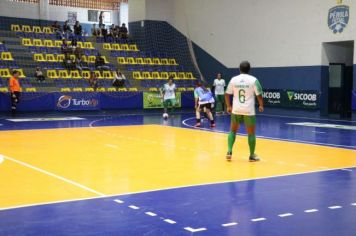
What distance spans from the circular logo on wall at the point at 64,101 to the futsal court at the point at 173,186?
1032 centimetres

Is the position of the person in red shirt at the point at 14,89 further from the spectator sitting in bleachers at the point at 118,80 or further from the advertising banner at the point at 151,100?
the advertising banner at the point at 151,100

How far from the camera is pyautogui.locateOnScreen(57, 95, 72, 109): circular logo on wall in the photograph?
24578 millimetres

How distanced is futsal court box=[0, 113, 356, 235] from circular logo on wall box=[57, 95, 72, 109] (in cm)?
1032

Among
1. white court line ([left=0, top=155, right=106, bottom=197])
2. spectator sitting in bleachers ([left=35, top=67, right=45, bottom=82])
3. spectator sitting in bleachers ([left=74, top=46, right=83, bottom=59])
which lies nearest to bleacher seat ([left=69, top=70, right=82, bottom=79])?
spectator sitting in bleachers ([left=74, top=46, right=83, bottom=59])

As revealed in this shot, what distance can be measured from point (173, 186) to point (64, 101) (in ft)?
58.8

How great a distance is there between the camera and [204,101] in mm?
18000

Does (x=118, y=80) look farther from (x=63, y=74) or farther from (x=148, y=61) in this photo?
(x=148, y=61)

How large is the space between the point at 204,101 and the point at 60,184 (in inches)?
419

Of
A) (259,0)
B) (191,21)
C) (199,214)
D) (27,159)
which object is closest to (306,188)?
(199,214)

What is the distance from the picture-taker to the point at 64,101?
24.7 metres

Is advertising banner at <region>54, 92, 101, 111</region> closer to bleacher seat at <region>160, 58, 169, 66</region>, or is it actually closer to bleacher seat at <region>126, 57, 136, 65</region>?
bleacher seat at <region>126, 57, 136, 65</region>

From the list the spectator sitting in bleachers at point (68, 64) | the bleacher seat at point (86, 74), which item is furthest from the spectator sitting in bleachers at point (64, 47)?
the bleacher seat at point (86, 74)

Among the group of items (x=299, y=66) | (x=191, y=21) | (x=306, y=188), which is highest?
(x=191, y=21)

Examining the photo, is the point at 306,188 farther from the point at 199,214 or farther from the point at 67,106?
the point at 67,106
